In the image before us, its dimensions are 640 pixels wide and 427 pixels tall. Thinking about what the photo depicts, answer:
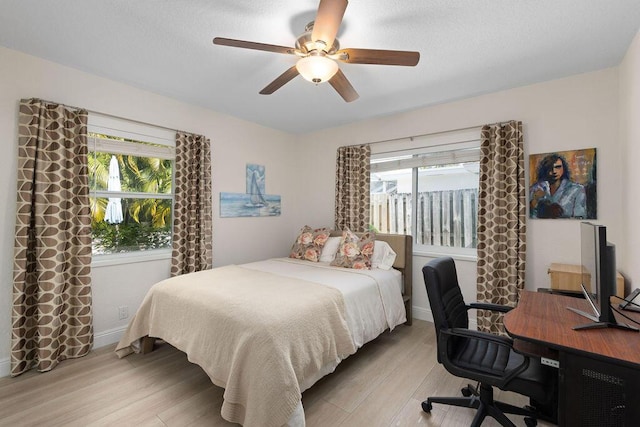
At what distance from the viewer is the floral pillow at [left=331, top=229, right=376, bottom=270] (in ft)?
10.4

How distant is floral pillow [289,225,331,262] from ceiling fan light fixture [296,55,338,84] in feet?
7.24

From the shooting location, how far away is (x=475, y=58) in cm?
229

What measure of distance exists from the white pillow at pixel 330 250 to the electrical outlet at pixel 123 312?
215cm

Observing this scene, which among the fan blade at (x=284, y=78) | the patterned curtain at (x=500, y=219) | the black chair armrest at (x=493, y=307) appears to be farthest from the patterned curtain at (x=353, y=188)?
the black chair armrest at (x=493, y=307)

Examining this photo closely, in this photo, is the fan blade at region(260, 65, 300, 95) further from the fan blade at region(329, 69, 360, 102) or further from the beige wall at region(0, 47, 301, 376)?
the beige wall at region(0, 47, 301, 376)

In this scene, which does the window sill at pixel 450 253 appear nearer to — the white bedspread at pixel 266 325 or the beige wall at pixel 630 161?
the white bedspread at pixel 266 325

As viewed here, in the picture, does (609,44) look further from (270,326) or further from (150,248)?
(150,248)

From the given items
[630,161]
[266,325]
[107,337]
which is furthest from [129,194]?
[630,161]

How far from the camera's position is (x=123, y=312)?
2852 mm

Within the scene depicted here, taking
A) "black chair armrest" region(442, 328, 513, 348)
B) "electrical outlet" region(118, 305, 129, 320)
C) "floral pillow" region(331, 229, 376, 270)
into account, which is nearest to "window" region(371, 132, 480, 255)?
"floral pillow" region(331, 229, 376, 270)

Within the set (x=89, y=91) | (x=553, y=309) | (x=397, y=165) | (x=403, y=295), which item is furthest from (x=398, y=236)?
(x=89, y=91)

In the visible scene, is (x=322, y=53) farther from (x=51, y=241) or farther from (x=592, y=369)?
(x=51, y=241)

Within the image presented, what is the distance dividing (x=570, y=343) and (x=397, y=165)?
2815 millimetres

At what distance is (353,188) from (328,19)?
255 cm
